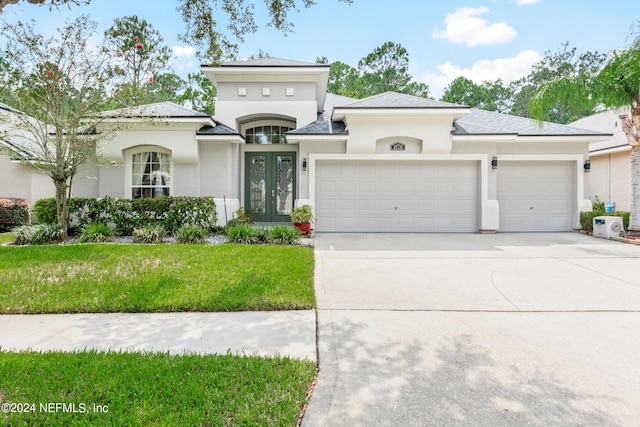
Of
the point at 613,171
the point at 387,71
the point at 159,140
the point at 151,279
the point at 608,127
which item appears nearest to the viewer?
the point at 151,279

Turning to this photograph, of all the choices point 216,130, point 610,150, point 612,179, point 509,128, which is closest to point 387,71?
point 610,150

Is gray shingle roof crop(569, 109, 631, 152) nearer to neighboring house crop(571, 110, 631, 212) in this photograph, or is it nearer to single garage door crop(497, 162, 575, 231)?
neighboring house crop(571, 110, 631, 212)

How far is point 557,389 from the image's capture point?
103 inches

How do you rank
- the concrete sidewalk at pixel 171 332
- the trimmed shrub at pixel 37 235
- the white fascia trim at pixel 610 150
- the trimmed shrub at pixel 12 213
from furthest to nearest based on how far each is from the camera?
the white fascia trim at pixel 610 150 → the trimmed shrub at pixel 12 213 → the trimmed shrub at pixel 37 235 → the concrete sidewalk at pixel 171 332

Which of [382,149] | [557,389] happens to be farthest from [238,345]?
[382,149]

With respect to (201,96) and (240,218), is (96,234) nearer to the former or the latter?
(240,218)

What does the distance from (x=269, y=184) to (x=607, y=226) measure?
11.3 metres

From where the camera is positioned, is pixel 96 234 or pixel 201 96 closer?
pixel 96 234

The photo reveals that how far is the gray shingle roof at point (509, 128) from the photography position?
11281 mm

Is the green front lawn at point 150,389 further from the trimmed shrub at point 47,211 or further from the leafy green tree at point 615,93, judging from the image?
the leafy green tree at point 615,93

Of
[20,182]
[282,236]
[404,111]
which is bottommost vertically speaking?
[282,236]

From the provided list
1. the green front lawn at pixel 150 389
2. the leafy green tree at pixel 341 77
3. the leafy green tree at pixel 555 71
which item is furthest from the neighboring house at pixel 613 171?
the leafy green tree at pixel 341 77

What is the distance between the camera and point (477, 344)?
11.1ft

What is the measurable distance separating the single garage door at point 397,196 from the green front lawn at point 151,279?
14.2ft
